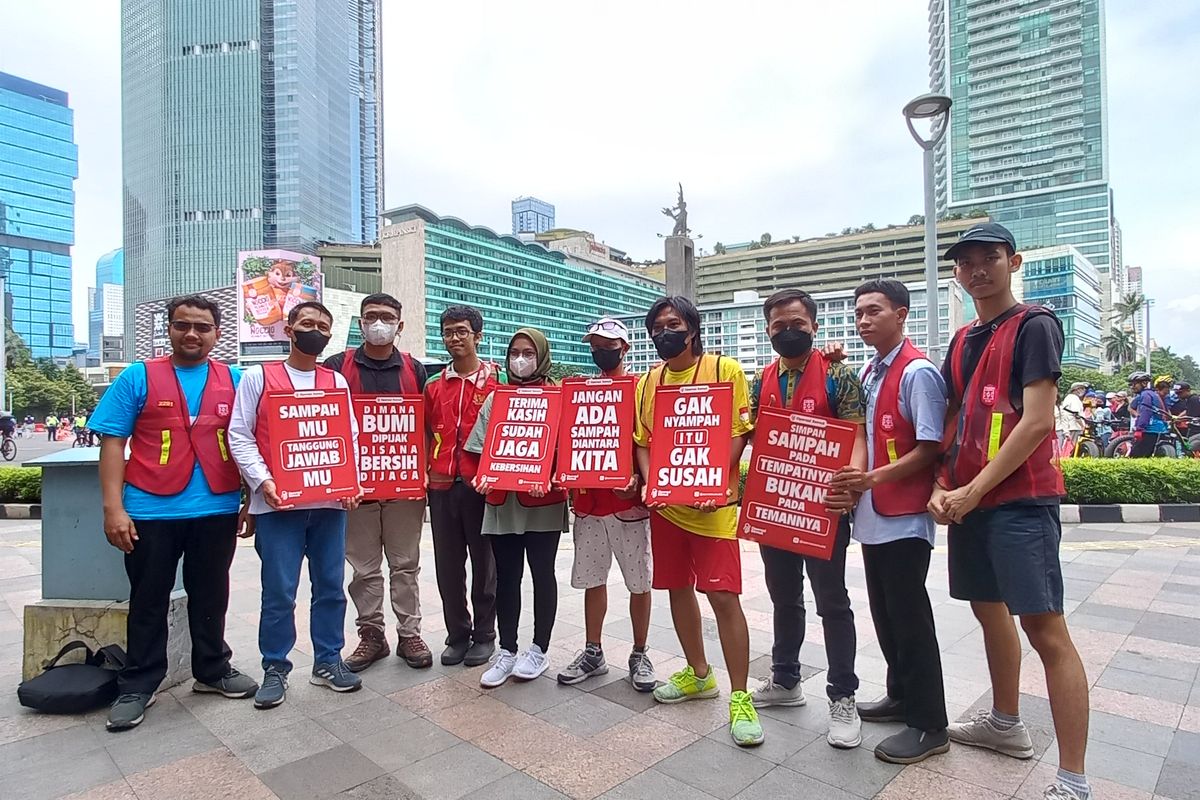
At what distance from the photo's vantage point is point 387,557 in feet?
12.6

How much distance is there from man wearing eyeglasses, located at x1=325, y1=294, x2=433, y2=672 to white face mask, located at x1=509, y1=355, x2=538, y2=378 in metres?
0.63

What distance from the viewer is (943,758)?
2689mm

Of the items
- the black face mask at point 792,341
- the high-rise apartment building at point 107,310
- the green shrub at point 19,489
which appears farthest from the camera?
the high-rise apartment building at point 107,310

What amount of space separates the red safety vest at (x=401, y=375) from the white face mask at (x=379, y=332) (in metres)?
0.20

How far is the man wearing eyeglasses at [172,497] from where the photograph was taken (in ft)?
10.1

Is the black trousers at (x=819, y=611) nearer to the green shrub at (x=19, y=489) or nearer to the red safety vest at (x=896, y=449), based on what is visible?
Answer: the red safety vest at (x=896, y=449)

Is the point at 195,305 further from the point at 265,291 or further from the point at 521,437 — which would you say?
the point at 265,291

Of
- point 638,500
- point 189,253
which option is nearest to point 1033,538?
point 638,500

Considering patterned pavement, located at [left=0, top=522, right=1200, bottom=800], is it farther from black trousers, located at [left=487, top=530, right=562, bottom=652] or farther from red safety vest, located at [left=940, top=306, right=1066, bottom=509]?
red safety vest, located at [left=940, top=306, right=1066, bottom=509]

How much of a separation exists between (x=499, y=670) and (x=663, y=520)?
1194 mm

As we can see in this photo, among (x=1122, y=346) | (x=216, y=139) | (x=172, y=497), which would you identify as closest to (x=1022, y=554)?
(x=172, y=497)

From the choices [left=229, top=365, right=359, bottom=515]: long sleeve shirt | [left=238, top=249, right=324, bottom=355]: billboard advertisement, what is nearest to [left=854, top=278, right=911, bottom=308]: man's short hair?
[left=229, top=365, right=359, bottom=515]: long sleeve shirt

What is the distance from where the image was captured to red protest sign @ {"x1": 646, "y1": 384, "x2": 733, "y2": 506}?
2.95 meters

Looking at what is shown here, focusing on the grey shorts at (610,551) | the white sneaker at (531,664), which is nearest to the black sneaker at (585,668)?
the white sneaker at (531,664)
